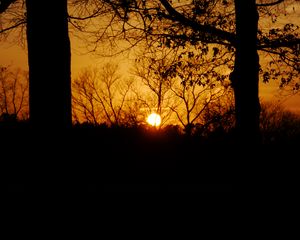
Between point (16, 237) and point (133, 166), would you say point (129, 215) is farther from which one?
point (133, 166)

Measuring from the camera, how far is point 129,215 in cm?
832

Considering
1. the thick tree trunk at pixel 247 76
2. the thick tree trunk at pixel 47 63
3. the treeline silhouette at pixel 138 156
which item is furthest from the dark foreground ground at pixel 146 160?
the thick tree trunk at pixel 47 63

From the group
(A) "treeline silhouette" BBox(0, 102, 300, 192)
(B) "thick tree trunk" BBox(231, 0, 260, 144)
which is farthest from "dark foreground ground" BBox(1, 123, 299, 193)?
(B) "thick tree trunk" BBox(231, 0, 260, 144)

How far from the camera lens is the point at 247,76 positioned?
8.91m

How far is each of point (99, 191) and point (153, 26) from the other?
570 centimetres

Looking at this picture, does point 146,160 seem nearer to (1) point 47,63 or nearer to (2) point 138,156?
(2) point 138,156

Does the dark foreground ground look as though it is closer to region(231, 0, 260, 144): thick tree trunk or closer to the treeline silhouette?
the treeline silhouette

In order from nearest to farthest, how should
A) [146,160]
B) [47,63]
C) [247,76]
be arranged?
[47,63] → [247,76] → [146,160]

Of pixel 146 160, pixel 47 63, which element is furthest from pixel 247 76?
pixel 47 63

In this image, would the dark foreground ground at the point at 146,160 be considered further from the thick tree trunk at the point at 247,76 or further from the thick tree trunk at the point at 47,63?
the thick tree trunk at the point at 47,63

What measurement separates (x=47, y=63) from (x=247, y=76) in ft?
16.8

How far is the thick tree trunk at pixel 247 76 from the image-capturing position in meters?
8.76

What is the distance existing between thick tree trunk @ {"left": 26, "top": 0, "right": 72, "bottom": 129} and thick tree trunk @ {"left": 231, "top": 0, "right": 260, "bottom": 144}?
4766 millimetres

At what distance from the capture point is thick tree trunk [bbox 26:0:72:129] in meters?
5.12
